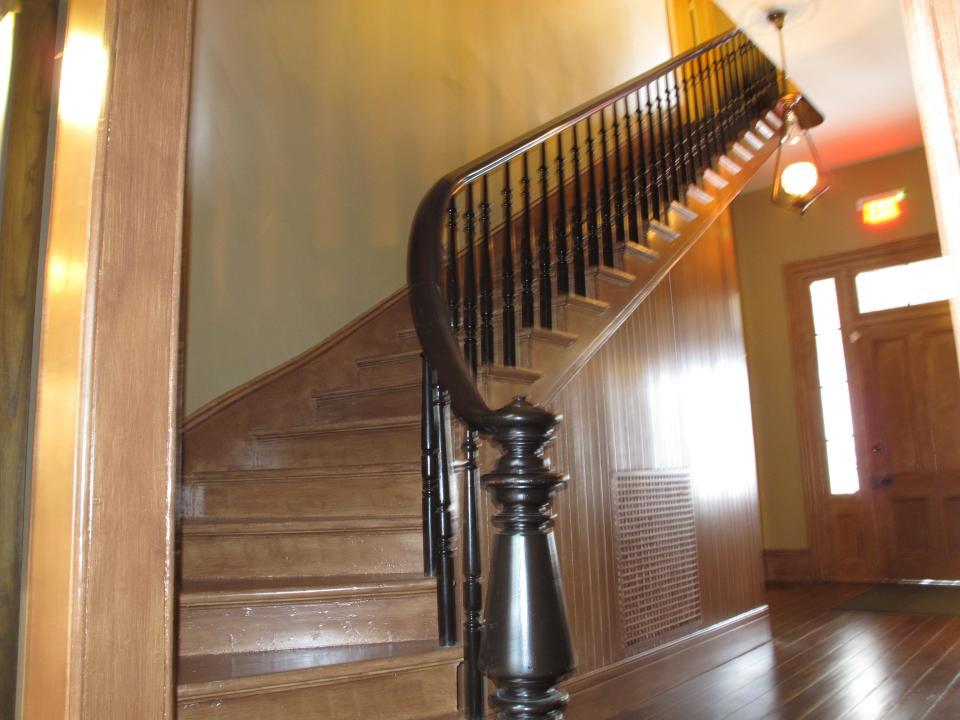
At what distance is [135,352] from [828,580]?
6.12 metres

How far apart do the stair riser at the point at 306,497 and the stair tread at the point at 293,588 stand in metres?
0.31

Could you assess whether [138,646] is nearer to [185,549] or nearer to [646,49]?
[185,549]

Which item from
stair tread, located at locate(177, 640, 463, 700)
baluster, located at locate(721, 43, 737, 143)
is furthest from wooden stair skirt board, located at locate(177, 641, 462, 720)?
baluster, located at locate(721, 43, 737, 143)

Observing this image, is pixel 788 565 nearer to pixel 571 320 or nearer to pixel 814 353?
pixel 814 353

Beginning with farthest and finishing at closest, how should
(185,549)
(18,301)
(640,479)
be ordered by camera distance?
(640,479) < (185,549) < (18,301)

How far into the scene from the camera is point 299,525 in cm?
225

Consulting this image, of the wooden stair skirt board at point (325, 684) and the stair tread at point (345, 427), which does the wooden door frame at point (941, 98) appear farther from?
the stair tread at point (345, 427)

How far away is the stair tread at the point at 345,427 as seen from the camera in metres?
2.77

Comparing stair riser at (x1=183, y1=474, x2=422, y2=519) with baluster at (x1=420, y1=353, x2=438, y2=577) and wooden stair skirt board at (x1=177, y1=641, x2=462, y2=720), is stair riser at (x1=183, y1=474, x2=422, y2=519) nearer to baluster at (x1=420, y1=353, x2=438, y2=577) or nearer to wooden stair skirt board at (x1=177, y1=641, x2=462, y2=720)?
baluster at (x1=420, y1=353, x2=438, y2=577)

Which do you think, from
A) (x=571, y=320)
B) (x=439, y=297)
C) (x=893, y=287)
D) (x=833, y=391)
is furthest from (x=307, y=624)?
(x=893, y=287)

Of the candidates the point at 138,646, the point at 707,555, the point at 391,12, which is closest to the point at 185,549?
the point at 138,646

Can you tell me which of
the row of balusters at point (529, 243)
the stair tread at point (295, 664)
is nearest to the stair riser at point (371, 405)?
the row of balusters at point (529, 243)

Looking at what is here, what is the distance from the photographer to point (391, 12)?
425 centimetres

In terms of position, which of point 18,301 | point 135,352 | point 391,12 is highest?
point 391,12
